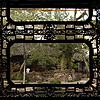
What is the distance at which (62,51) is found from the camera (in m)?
6.27

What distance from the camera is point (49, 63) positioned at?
6.94m

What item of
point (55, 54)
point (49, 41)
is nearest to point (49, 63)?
point (55, 54)

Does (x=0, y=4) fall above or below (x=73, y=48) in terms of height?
above

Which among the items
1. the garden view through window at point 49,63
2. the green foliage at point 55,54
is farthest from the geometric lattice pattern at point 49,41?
the green foliage at point 55,54

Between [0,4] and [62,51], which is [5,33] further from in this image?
[62,51]

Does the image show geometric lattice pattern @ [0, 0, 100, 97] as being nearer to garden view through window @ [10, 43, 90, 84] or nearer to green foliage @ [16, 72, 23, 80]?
garden view through window @ [10, 43, 90, 84]

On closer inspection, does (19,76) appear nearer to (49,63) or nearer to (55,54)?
(49,63)

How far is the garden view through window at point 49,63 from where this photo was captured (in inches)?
234

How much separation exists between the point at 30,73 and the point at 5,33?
4467 mm

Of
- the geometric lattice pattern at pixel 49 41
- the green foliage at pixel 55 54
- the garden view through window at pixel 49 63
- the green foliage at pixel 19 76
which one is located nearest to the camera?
the geometric lattice pattern at pixel 49 41

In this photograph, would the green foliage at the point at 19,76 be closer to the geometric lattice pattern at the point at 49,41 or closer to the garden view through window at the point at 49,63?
the garden view through window at the point at 49,63

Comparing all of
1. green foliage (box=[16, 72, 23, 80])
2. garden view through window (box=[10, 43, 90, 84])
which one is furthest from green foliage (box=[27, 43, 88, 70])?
green foliage (box=[16, 72, 23, 80])

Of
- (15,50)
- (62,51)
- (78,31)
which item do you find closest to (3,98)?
(78,31)

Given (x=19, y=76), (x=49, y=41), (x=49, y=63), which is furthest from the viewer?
(x=49, y=63)
